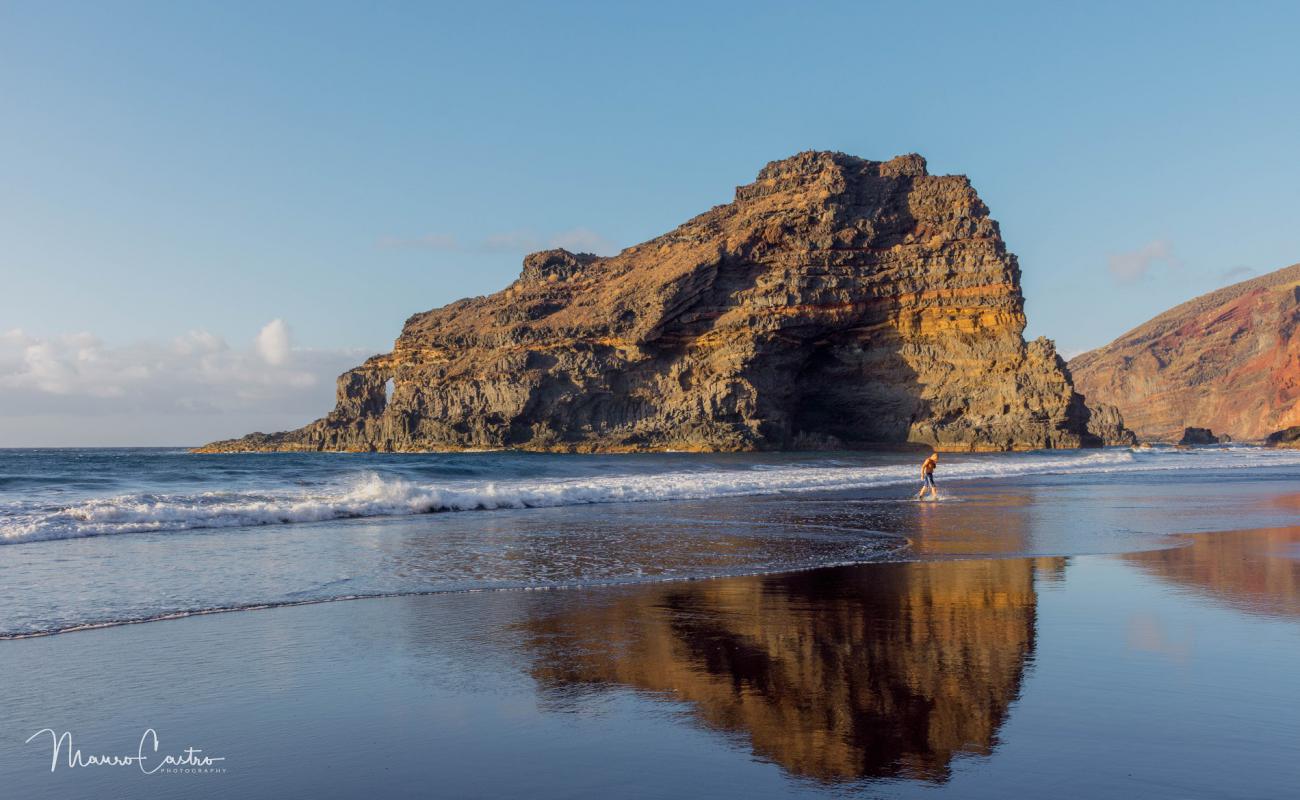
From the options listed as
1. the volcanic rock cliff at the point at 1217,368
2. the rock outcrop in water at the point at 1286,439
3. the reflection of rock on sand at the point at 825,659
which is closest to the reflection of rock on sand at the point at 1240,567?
the reflection of rock on sand at the point at 825,659

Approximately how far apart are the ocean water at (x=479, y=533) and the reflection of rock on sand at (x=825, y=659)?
1745mm

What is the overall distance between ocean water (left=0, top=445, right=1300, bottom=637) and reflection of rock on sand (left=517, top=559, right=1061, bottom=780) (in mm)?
1745

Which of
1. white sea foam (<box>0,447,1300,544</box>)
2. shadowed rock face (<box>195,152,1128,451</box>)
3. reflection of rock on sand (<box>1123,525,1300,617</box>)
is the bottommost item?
reflection of rock on sand (<box>1123,525,1300,617</box>)

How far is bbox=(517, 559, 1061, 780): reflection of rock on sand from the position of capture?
14.3 ft

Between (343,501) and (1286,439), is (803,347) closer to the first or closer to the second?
(1286,439)

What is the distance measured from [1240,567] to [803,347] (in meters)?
65.6

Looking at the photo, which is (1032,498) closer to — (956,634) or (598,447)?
(956,634)

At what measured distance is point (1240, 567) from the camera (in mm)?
10258

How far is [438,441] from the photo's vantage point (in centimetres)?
8206

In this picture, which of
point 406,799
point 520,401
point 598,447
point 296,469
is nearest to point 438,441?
point 520,401

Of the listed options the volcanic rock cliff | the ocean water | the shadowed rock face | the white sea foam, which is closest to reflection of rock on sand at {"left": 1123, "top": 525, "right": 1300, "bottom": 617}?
the ocean water

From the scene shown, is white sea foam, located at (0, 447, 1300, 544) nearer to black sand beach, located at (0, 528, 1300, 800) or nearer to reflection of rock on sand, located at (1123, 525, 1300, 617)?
black sand beach, located at (0, 528, 1300, 800)

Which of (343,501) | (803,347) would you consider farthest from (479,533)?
(803,347)

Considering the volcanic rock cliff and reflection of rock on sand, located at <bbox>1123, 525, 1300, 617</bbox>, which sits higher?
the volcanic rock cliff
